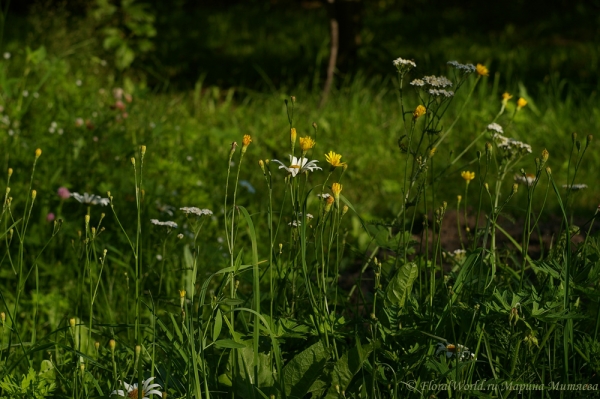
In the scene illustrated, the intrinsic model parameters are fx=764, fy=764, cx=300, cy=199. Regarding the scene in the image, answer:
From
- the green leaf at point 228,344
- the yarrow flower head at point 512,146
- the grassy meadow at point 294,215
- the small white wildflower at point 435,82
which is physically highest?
the small white wildflower at point 435,82

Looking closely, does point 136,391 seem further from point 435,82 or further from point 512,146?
point 512,146

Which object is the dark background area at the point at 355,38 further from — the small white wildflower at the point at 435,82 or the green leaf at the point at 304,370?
the green leaf at the point at 304,370

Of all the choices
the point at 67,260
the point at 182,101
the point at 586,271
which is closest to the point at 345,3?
the point at 182,101

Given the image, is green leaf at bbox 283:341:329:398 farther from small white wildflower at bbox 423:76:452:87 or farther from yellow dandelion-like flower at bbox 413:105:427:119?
small white wildflower at bbox 423:76:452:87

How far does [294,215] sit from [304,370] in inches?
14.7

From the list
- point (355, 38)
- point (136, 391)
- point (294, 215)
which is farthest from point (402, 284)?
point (355, 38)

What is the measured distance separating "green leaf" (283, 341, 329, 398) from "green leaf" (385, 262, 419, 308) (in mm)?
225

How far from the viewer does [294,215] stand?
184cm

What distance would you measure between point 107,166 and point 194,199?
1.65 ft

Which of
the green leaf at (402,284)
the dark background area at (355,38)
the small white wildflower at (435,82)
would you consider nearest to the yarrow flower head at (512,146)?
the small white wildflower at (435,82)

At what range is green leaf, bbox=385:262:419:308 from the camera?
5.89ft

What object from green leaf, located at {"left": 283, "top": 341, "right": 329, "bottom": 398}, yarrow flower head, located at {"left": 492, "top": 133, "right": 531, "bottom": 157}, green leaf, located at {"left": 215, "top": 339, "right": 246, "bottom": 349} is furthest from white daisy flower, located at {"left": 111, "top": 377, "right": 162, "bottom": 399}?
yarrow flower head, located at {"left": 492, "top": 133, "right": 531, "bottom": 157}

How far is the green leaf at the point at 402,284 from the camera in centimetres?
180

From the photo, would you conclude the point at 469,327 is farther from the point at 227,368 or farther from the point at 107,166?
the point at 107,166
